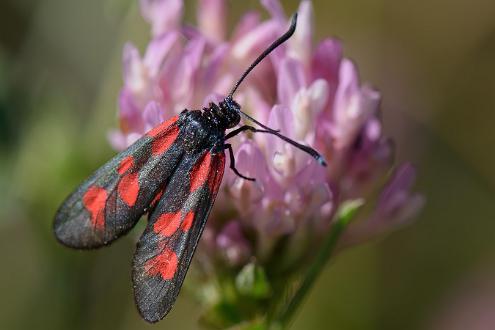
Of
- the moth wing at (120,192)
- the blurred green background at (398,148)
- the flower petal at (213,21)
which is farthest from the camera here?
the blurred green background at (398,148)

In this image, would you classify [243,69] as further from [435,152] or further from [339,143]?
[435,152]

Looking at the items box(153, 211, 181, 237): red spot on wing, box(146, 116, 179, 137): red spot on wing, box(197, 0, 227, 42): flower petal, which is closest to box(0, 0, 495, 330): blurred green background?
box(197, 0, 227, 42): flower petal

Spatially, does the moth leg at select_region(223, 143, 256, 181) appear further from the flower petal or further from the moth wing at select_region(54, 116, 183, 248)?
the flower petal

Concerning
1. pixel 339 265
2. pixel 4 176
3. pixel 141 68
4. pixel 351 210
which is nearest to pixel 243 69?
pixel 141 68

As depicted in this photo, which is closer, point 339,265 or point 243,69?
point 243,69

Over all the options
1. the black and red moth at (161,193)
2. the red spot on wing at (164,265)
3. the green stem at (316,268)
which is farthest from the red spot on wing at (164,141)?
the green stem at (316,268)

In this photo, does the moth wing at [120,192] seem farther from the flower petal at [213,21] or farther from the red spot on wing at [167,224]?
the flower petal at [213,21]
